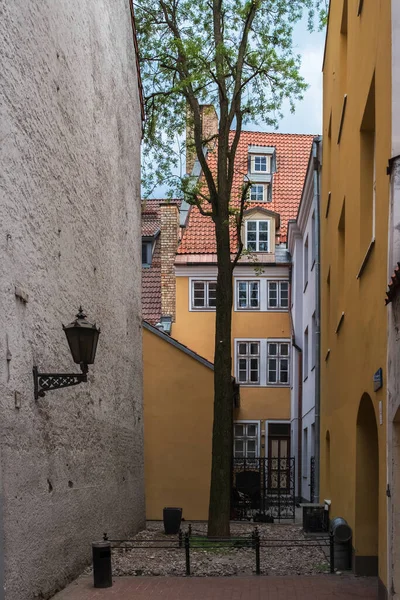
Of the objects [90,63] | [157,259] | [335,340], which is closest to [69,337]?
[90,63]

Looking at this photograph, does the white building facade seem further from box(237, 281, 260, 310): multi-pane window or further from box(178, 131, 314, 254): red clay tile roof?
box(178, 131, 314, 254): red clay tile roof

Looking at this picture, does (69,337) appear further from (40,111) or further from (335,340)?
(335,340)

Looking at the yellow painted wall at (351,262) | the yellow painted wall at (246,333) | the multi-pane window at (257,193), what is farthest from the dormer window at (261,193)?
the yellow painted wall at (351,262)

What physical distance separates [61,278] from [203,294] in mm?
21907

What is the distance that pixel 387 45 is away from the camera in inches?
360

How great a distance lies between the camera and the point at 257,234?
3428 cm

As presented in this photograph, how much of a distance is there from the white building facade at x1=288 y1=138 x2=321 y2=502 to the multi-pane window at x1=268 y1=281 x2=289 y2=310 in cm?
74

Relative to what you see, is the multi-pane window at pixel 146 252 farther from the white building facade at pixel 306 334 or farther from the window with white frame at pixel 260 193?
the white building facade at pixel 306 334

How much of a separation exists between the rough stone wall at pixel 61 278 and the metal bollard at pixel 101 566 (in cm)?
40

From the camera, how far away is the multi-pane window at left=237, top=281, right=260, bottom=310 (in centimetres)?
3347

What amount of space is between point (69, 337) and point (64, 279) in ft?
6.88

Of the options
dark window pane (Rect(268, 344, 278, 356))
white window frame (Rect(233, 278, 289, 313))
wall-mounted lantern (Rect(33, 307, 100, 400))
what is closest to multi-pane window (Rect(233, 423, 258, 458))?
dark window pane (Rect(268, 344, 278, 356))

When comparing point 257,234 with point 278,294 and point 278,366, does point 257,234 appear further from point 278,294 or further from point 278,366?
point 278,366

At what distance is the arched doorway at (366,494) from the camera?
39.1 ft
